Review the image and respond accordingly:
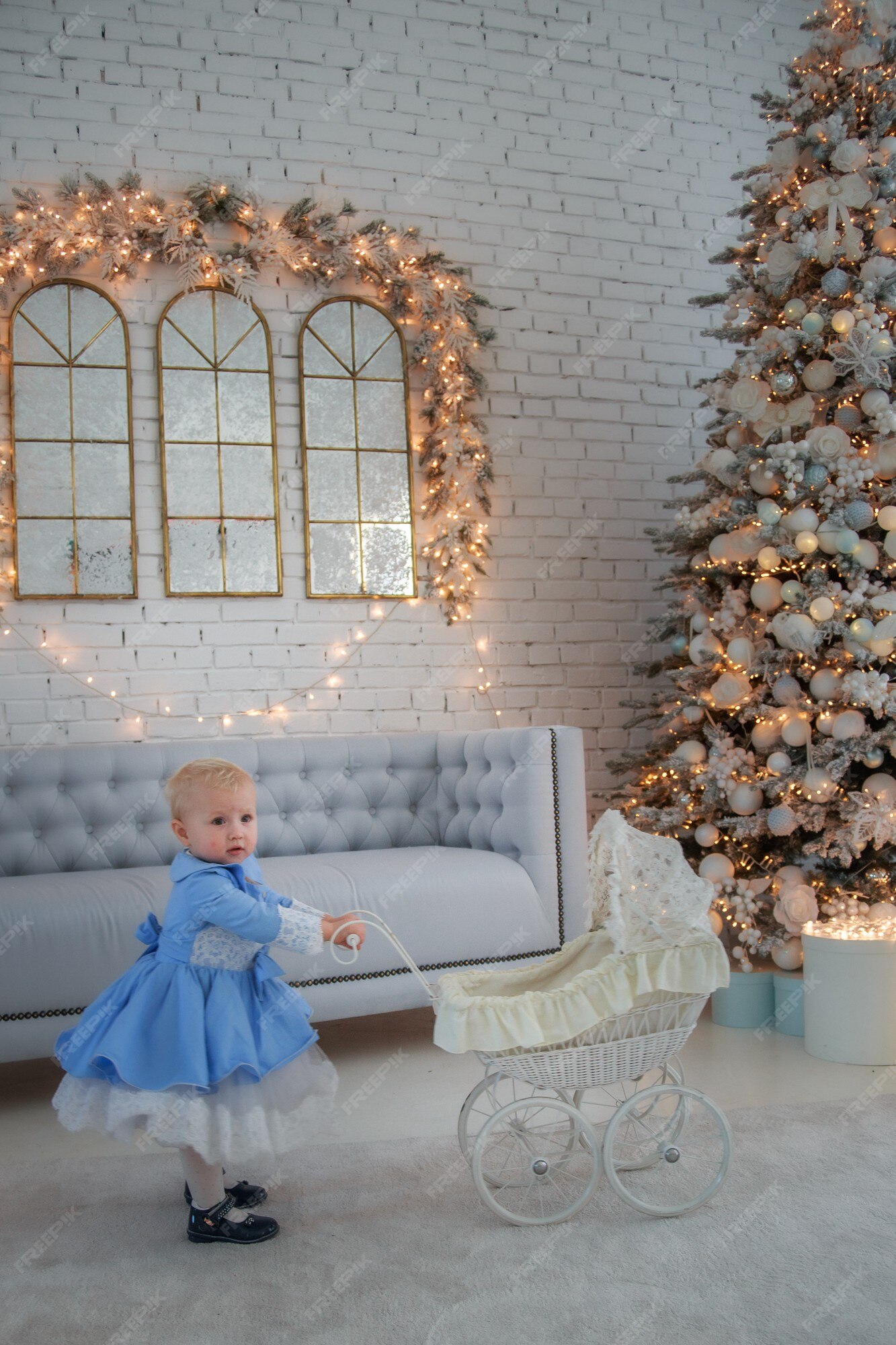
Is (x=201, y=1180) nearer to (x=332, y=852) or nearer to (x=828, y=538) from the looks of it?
(x=332, y=852)

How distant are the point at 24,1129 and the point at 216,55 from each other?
3.49m

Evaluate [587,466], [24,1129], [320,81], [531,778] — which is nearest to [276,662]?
[531,778]

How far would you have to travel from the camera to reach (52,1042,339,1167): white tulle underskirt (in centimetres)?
184

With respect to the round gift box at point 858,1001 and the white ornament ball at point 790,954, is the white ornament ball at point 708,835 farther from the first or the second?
the round gift box at point 858,1001

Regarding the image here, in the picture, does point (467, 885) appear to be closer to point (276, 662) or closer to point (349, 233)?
point (276, 662)

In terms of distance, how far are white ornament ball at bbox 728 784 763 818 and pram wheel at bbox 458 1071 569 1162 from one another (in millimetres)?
1020

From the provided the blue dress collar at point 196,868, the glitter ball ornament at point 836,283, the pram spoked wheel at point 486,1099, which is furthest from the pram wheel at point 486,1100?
the glitter ball ornament at point 836,283

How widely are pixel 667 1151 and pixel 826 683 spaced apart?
1525 mm

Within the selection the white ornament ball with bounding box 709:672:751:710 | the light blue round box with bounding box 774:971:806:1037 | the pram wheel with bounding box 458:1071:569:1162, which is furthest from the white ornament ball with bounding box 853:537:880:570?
the pram wheel with bounding box 458:1071:569:1162

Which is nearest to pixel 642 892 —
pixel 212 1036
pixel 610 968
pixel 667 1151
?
pixel 610 968

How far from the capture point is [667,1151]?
2043 millimetres

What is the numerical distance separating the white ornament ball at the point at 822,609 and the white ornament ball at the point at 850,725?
0.27m

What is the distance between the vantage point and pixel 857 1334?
61.0 inches

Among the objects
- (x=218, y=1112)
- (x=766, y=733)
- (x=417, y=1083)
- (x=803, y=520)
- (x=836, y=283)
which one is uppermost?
(x=836, y=283)
